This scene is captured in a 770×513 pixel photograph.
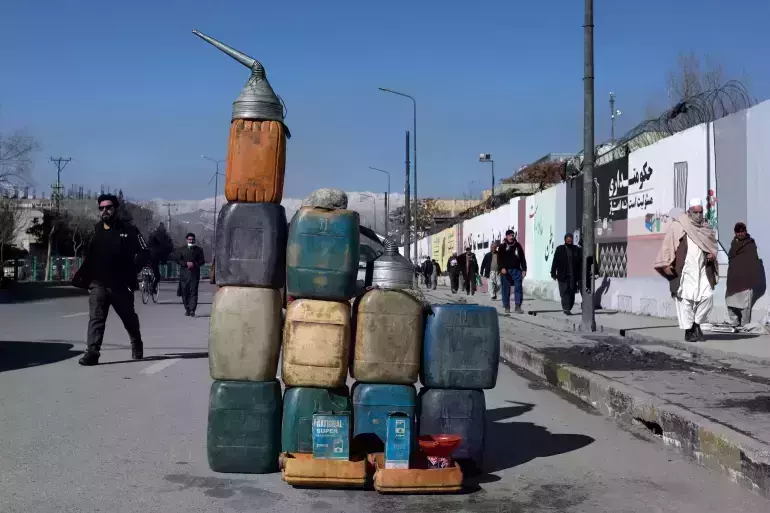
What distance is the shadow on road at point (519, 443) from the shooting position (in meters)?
5.34

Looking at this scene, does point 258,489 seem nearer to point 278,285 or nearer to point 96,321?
point 278,285

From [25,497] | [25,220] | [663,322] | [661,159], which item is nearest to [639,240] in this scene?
[661,159]

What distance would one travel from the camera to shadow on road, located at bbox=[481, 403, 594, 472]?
5.34m

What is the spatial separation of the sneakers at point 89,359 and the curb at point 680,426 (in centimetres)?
495

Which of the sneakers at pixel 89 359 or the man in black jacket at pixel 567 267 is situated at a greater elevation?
the man in black jacket at pixel 567 267

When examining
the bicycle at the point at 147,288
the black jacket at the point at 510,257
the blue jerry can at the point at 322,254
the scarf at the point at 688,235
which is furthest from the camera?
the bicycle at the point at 147,288

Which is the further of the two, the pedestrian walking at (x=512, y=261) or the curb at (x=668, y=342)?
the pedestrian walking at (x=512, y=261)

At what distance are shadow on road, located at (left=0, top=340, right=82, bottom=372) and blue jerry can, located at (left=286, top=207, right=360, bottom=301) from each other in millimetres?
5633

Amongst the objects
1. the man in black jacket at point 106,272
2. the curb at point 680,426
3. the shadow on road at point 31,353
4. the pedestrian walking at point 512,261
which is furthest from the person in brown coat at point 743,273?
the shadow on road at point 31,353

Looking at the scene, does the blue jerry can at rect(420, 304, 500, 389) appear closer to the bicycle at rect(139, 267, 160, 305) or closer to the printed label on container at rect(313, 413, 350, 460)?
the printed label on container at rect(313, 413, 350, 460)

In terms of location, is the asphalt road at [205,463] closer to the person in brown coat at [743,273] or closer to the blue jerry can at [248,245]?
the blue jerry can at [248,245]

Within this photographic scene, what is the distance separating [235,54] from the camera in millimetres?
5016

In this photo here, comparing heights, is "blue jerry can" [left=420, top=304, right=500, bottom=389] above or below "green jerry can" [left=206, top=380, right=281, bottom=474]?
above

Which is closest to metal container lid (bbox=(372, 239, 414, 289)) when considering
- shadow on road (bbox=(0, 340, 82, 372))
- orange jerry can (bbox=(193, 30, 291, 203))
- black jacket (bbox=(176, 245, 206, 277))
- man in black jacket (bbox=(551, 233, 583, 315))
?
orange jerry can (bbox=(193, 30, 291, 203))
